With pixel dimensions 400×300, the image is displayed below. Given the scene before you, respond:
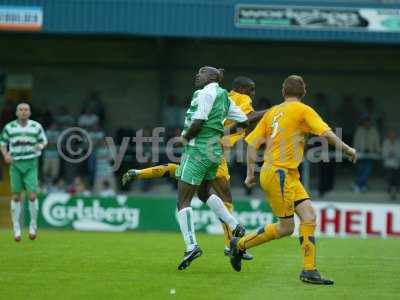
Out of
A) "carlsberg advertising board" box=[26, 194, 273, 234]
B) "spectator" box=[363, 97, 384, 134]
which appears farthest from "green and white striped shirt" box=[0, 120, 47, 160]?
"spectator" box=[363, 97, 384, 134]

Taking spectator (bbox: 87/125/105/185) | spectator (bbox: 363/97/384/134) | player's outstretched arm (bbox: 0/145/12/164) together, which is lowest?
spectator (bbox: 87/125/105/185)

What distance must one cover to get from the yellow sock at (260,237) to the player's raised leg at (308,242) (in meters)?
0.35

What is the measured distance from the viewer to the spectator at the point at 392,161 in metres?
23.2

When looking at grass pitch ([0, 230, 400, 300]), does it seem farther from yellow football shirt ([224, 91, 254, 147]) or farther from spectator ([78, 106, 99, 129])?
spectator ([78, 106, 99, 129])

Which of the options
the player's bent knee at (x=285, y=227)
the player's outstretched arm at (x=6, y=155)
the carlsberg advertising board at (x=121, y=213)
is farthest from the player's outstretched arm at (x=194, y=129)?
the carlsberg advertising board at (x=121, y=213)

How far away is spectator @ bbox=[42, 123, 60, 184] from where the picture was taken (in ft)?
76.1

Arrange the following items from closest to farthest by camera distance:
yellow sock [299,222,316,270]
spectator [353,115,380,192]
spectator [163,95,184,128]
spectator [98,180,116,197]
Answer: yellow sock [299,222,316,270], spectator [98,180,116,197], spectator [353,115,380,192], spectator [163,95,184,128]

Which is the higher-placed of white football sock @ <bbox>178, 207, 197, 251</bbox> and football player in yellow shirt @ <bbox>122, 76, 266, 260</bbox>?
football player in yellow shirt @ <bbox>122, 76, 266, 260</bbox>

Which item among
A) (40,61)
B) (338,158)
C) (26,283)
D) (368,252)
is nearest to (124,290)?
(26,283)

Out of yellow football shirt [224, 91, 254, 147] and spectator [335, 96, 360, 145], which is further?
spectator [335, 96, 360, 145]

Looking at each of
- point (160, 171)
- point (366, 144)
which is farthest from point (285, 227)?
point (366, 144)

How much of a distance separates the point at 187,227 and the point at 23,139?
19.6 feet

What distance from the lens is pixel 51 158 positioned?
23453 millimetres

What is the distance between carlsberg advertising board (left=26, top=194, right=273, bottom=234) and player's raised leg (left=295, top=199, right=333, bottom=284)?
1123cm
